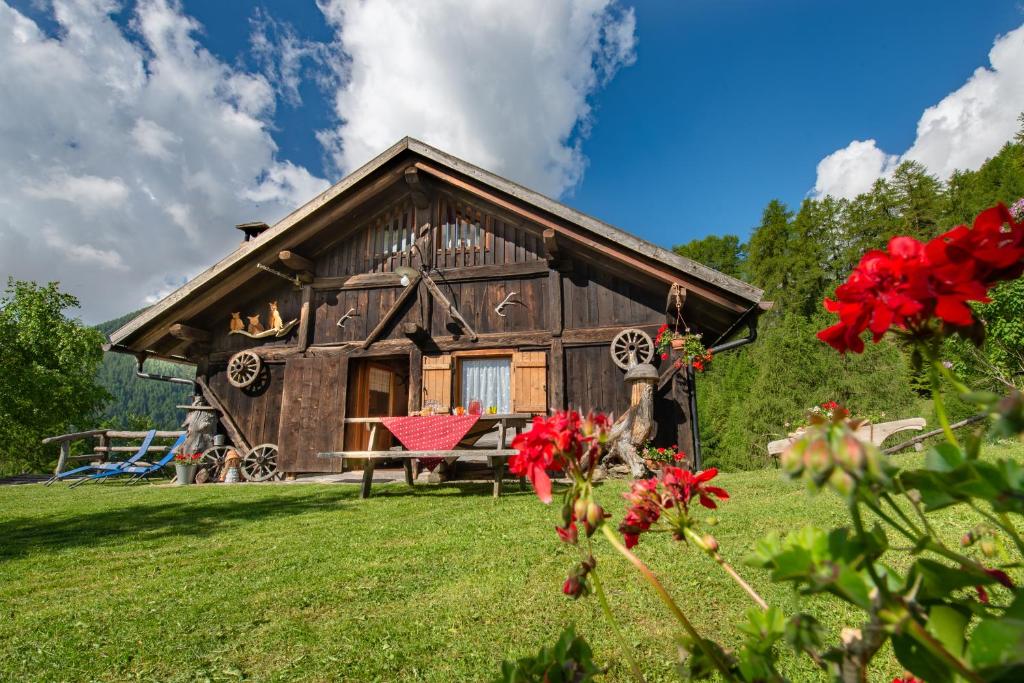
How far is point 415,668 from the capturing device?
1.94 meters

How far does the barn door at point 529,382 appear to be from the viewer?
844 centimetres

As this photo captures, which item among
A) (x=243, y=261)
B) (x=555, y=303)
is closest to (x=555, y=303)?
(x=555, y=303)

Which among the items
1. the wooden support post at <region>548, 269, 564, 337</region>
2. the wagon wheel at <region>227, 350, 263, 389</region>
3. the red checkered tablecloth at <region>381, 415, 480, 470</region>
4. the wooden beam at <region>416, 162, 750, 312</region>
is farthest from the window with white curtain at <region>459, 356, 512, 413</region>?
the wagon wheel at <region>227, 350, 263, 389</region>

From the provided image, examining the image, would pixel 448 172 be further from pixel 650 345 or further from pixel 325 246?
pixel 650 345

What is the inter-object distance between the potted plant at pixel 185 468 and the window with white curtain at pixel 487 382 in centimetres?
518

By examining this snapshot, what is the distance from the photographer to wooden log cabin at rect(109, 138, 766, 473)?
8297 mm

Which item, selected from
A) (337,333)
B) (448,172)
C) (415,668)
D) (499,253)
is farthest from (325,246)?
(415,668)

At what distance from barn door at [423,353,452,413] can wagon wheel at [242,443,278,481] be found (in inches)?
126

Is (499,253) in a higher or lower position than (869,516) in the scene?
higher

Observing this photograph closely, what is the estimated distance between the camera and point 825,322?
42.7 ft

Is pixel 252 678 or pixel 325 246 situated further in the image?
pixel 325 246

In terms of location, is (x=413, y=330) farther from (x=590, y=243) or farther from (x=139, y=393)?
(x=139, y=393)

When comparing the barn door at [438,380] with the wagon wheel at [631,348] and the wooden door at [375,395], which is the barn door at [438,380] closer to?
the wooden door at [375,395]

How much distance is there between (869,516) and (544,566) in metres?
2.74
